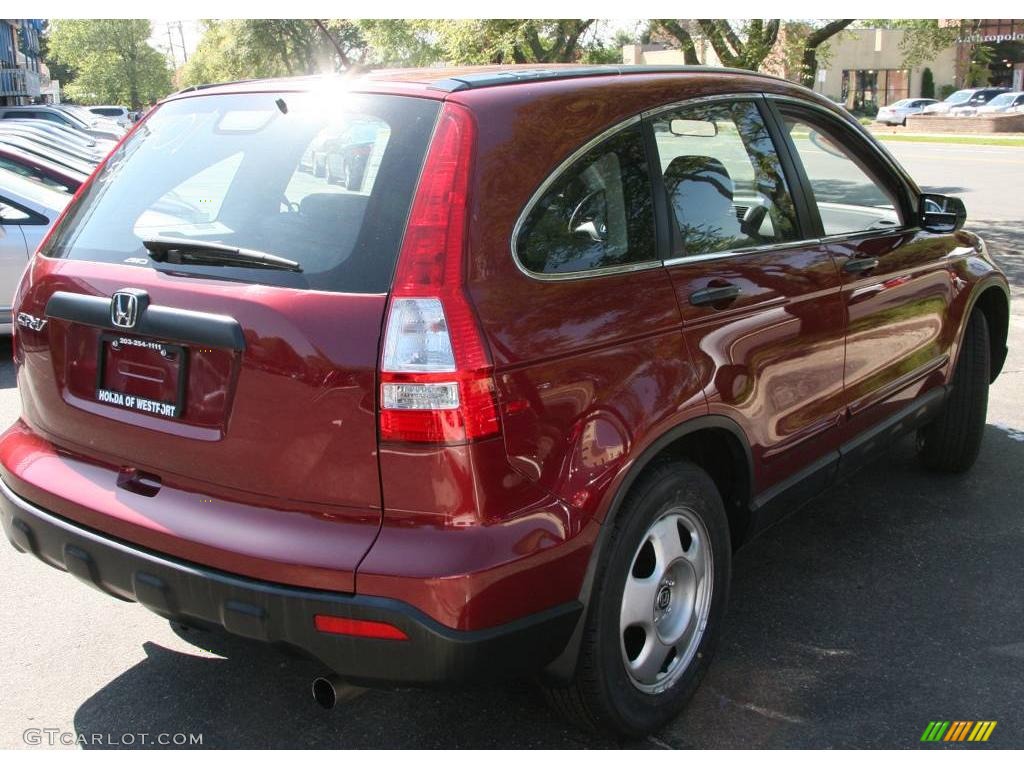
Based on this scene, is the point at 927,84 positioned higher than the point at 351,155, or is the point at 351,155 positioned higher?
the point at 351,155

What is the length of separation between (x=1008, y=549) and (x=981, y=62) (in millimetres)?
69881

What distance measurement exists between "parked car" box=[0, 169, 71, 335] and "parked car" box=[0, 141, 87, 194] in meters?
0.65

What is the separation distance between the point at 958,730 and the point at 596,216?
6.07ft

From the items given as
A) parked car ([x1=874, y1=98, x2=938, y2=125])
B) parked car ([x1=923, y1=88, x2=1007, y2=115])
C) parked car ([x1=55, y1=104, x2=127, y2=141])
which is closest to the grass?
parked car ([x1=874, y1=98, x2=938, y2=125])

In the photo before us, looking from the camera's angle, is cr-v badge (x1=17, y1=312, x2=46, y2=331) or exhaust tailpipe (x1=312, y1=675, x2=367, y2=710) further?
cr-v badge (x1=17, y1=312, x2=46, y2=331)

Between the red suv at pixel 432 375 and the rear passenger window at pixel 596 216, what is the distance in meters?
0.01

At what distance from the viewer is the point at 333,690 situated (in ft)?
8.91

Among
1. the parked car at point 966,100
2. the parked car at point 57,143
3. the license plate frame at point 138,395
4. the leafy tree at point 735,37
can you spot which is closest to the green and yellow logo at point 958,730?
the license plate frame at point 138,395

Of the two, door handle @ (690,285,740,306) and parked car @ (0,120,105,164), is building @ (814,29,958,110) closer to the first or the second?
parked car @ (0,120,105,164)

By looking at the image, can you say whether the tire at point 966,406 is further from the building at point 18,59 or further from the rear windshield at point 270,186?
the building at point 18,59

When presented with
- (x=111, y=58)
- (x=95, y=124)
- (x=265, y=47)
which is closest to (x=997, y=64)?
(x=265, y=47)

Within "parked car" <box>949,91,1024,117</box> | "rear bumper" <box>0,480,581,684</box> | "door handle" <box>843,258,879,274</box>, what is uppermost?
"door handle" <box>843,258,879,274</box>

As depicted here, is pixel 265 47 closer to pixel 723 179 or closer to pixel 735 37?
pixel 735 37

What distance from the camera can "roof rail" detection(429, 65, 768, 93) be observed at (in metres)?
2.79
